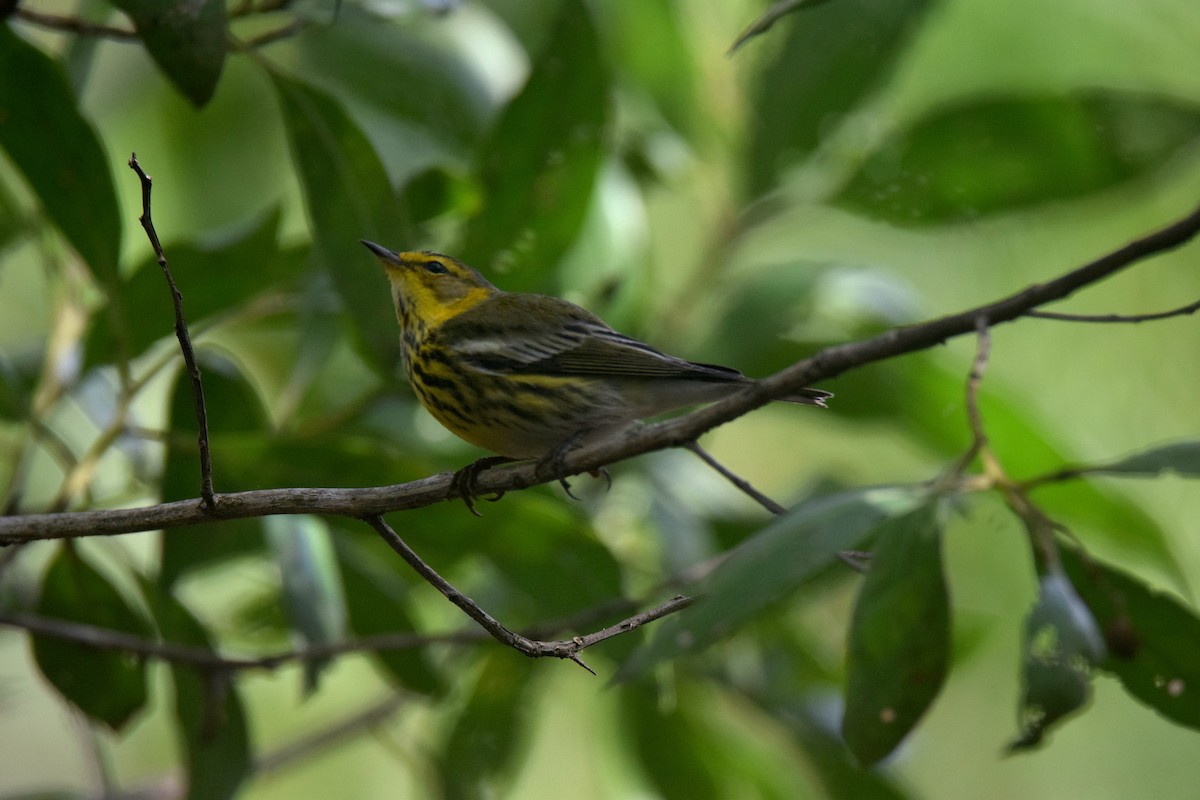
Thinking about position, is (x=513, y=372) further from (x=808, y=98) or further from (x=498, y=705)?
(x=808, y=98)

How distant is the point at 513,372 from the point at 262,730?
2233mm

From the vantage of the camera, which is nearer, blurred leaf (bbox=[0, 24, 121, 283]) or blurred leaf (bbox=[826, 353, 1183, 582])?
blurred leaf (bbox=[0, 24, 121, 283])

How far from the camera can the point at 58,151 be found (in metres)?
2.04

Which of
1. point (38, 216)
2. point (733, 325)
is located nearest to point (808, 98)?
point (733, 325)

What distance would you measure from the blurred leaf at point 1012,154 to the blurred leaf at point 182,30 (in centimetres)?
176

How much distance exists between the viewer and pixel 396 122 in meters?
2.84

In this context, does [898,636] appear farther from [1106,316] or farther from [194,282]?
[194,282]

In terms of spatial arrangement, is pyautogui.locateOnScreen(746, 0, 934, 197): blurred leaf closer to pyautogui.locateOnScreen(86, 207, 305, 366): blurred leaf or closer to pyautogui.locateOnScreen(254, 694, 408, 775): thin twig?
pyautogui.locateOnScreen(86, 207, 305, 366): blurred leaf

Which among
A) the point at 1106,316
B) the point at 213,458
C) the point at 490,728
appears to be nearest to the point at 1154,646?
the point at 1106,316

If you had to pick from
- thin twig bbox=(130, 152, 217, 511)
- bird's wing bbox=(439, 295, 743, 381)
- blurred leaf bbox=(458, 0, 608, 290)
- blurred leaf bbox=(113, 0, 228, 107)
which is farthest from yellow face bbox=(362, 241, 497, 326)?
thin twig bbox=(130, 152, 217, 511)

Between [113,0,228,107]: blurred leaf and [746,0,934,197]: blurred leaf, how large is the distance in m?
1.60

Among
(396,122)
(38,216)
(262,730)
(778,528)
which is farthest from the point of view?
(262,730)

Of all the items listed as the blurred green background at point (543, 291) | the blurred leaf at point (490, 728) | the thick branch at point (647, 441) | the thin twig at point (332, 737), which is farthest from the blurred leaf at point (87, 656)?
the blurred leaf at point (490, 728)

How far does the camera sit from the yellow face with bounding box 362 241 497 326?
116 inches
